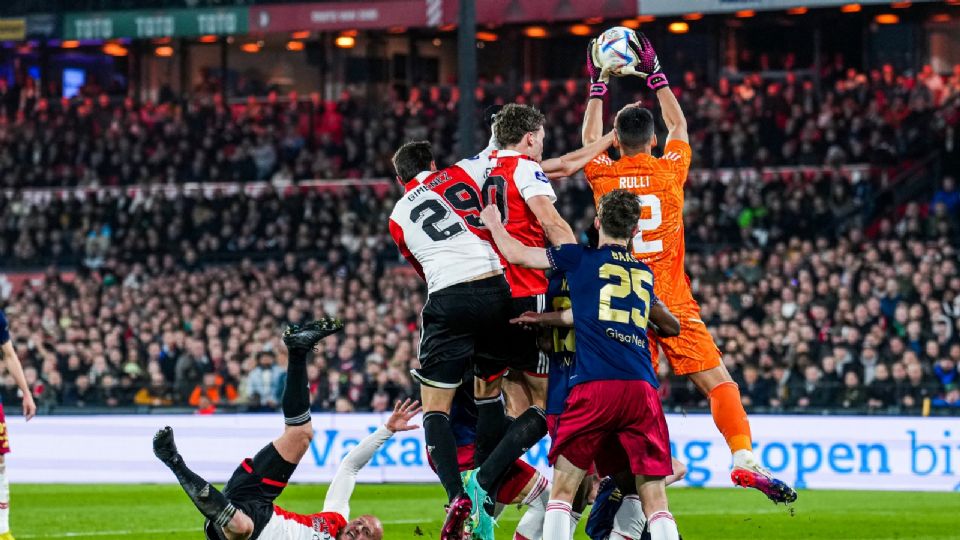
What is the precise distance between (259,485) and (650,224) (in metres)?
3.02

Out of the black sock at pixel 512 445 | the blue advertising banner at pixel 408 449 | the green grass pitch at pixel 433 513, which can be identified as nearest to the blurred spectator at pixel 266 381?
the blue advertising banner at pixel 408 449

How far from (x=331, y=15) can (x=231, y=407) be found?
10.5 m

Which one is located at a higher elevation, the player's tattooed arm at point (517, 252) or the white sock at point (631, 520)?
the player's tattooed arm at point (517, 252)

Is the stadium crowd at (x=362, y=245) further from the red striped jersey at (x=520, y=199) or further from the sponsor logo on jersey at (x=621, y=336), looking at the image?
the sponsor logo on jersey at (x=621, y=336)

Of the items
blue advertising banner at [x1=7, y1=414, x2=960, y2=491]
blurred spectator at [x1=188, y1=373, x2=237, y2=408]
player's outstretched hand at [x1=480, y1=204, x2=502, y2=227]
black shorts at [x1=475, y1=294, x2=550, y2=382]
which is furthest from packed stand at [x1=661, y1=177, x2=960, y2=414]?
player's outstretched hand at [x1=480, y1=204, x2=502, y2=227]

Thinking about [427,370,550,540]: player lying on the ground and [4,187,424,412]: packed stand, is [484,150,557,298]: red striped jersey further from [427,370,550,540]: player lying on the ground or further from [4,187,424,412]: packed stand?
[4,187,424,412]: packed stand

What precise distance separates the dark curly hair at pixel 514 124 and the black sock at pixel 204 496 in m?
2.86

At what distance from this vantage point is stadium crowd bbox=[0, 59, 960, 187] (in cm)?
2658

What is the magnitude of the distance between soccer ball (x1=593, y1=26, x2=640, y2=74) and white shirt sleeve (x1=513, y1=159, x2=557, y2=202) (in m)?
1.11

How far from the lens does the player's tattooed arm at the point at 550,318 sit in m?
9.56

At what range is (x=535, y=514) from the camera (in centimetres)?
1016

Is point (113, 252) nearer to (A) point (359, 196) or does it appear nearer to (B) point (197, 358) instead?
(A) point (359, 196)

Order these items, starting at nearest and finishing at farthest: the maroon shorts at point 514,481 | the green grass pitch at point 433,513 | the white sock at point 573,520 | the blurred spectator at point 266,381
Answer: the white sock at point 573,520 < the maroon shorts at point 514,481 < the green grass pitch at point 433,513 < the blurred spectator at point 266,381

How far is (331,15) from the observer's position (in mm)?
29391
